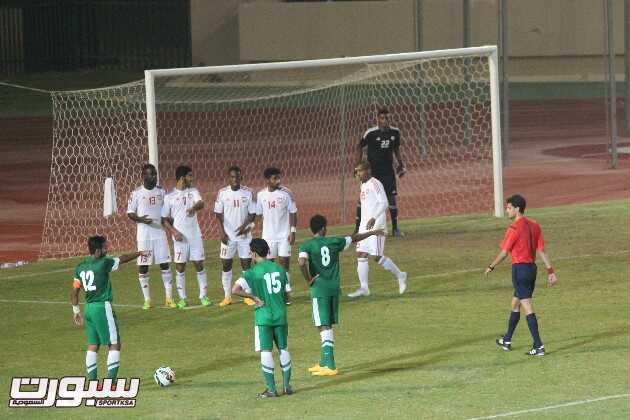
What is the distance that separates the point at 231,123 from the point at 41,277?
22.1m

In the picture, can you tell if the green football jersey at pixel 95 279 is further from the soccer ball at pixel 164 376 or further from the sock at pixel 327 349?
the sock at pixel 327 349

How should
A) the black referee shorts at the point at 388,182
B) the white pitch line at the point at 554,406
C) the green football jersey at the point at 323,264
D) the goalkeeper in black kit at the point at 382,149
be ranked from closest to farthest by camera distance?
the white pitch line at the point at 554,406, the green football jersey at the point at 323,264, the goalkeeper in black kit at the point at 382,149, the black referee shorts at the point at 388,182

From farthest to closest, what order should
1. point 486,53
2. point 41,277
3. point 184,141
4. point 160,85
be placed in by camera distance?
point 160,85 → point 184,141 → point 486,53 → point 41,277

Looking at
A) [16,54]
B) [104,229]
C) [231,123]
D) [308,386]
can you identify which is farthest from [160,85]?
[308,386]

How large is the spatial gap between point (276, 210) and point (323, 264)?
389 centimetres

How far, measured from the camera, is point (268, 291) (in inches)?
503

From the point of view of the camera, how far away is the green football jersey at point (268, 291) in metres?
12.8

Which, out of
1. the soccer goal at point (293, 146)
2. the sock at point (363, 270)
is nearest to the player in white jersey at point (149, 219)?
the soccer goal at point (293, 146)

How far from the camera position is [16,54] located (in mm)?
60812

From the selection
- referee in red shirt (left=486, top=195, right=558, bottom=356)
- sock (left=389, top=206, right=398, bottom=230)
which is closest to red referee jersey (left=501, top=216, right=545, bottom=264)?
referee in red shirt (left=486, top=195, right=558, bottom=356)

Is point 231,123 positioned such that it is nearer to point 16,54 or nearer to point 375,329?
point 16,54

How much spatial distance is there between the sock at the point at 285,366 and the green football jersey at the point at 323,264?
41.9 inches

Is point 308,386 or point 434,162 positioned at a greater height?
point 434,162

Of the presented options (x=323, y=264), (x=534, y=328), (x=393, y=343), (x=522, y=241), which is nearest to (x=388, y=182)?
(x=393, y=343)
